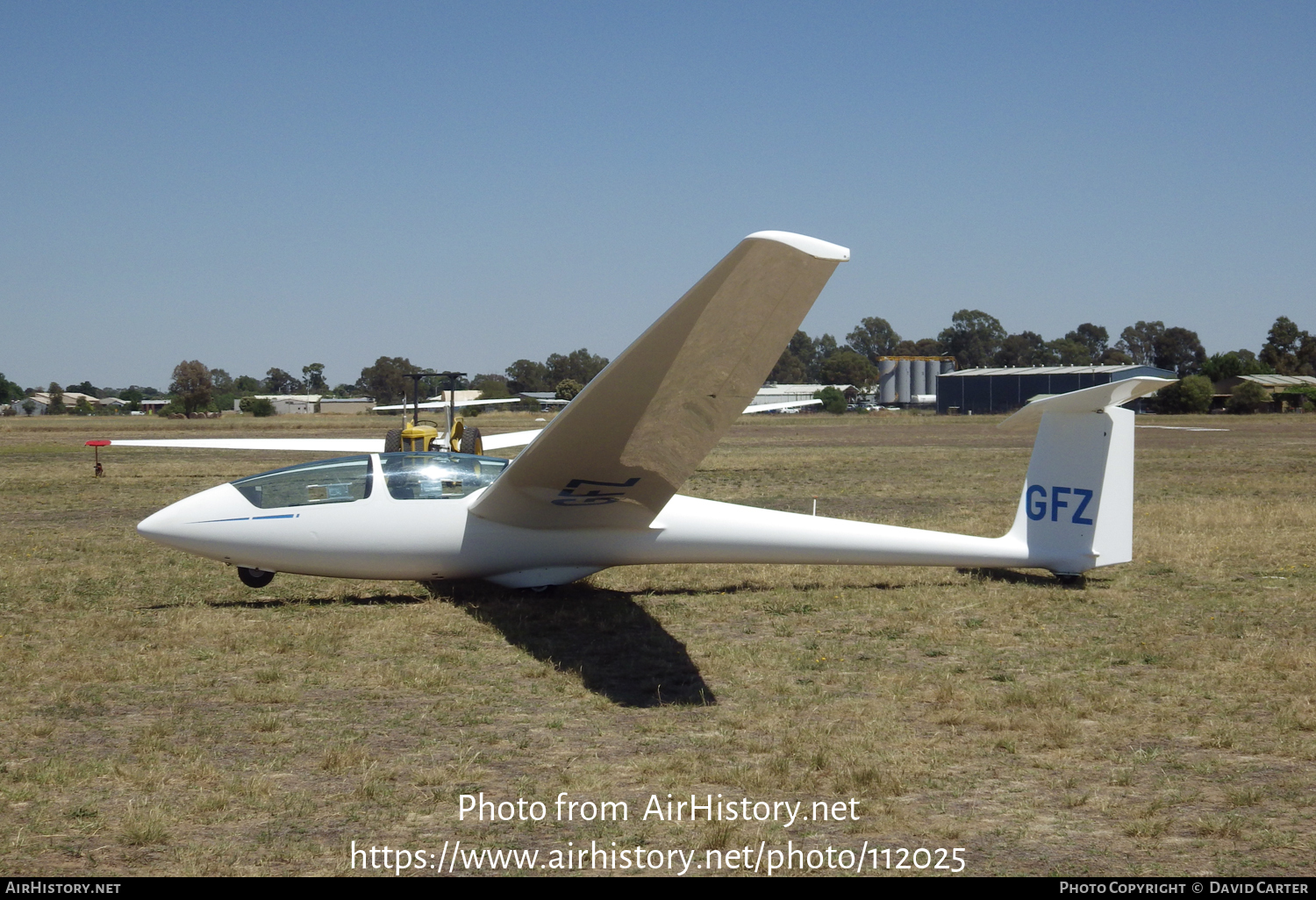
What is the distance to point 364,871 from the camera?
4.25 meters

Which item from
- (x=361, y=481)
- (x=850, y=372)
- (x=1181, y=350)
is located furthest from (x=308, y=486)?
(x=1181, y=350)

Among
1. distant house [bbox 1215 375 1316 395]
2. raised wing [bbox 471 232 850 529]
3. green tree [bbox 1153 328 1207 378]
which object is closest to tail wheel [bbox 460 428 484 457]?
raised wing [bbox 471 232 850 529]

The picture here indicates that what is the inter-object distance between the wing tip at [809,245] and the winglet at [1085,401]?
435 cm

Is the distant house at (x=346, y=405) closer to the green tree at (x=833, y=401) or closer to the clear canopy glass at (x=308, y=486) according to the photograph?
the green tree at (x=833, y=401)

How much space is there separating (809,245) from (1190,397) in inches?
3612

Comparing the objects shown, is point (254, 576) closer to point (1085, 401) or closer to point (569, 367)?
point (1085, 401)

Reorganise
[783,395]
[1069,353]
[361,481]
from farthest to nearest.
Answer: [1069,353] < [783,395] < [361,481]

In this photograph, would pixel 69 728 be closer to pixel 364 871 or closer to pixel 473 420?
pixel 364 871

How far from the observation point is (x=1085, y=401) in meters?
9.76

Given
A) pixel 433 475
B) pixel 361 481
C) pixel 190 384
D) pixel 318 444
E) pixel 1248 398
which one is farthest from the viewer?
pixel 190 384

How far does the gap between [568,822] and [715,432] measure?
3457 mm

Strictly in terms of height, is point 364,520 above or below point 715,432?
below

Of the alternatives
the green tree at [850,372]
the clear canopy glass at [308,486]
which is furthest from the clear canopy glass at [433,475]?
the green tree at [850,372]

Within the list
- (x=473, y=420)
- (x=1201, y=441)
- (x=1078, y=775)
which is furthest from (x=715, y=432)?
(x=473, y=420)
